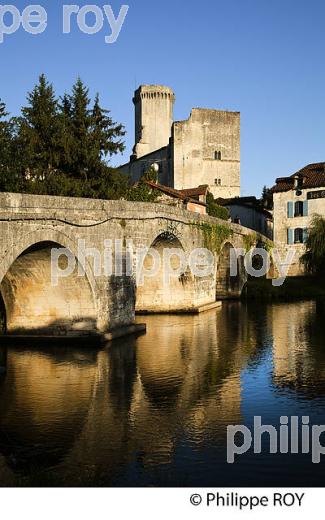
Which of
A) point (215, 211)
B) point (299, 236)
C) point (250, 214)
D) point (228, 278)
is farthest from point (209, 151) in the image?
point (228, 278)

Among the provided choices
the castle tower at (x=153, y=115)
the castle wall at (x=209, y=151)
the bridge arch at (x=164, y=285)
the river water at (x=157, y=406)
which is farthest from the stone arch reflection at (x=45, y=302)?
the castle tower at (x=153, y=115)

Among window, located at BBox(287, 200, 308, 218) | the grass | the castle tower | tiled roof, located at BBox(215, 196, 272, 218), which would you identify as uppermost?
the castle tower

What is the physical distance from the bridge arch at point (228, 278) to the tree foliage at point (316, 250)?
4838 millimetres

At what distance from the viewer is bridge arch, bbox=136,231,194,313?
2605 centimetres

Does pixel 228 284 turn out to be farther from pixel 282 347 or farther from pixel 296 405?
pixel 296 405

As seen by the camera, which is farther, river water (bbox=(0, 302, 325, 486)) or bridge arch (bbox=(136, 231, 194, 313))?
bridge arch (bbox=(136, 231, 194, 313))

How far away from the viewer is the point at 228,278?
3625 centimetres

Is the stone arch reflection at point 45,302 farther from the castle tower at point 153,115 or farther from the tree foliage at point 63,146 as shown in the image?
the castle tower at point 153,115

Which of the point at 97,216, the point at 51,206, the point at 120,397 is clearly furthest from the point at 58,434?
the point at 97,216

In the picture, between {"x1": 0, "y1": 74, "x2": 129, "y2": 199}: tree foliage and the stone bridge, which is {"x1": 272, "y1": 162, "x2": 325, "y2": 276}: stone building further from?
the stone bridge

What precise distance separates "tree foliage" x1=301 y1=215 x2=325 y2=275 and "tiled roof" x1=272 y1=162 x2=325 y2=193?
8.62 metres

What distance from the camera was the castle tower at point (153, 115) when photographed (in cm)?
8000

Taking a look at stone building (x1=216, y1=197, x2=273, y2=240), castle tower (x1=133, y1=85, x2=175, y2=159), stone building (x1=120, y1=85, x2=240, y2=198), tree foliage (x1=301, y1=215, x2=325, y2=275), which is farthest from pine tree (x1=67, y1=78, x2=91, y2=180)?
castle tower (x1=133, y1=85, x2=175, y2=159)

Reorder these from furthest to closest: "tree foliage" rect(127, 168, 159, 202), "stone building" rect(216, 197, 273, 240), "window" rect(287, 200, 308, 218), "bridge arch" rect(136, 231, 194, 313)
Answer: "stone building" rect(216, 197, 273, 240), "window" rect(287, 200, 308, 218), "tree foliage" rect(127, 168, 159, 202), "bridge arch" rect(136, 231, 194, 313)
